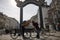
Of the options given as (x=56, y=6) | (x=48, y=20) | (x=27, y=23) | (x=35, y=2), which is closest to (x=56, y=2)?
(x=56, y=6)

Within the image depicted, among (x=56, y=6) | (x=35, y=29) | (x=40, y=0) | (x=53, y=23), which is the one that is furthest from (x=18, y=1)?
(x=56, y=6)

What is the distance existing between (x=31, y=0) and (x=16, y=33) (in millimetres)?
5235

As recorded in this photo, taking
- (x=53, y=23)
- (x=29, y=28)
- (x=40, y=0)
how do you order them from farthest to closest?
(x=53, y=23) < (x=40, y=0) < (x=29, y=28)

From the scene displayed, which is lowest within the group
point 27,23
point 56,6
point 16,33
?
point 16,33

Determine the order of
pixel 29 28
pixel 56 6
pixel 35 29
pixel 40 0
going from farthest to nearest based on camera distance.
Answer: pixel 56 6 → pixel 40 0 → pixel 29 28 → pixel 35 29

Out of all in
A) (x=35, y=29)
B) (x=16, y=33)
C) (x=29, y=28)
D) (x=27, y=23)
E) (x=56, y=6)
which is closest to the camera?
(x=27, y=23)

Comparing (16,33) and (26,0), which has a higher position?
(26,0)

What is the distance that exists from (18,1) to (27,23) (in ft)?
20.3

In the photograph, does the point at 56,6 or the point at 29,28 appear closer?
the point at 29,28

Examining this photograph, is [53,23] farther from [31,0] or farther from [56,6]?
[31,0]

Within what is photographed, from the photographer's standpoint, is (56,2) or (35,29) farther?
(56,2)

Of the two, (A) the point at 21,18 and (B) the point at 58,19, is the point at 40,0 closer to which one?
(A) the point at 21,18

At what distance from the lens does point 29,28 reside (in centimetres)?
1255

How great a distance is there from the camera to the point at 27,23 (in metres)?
11.0
